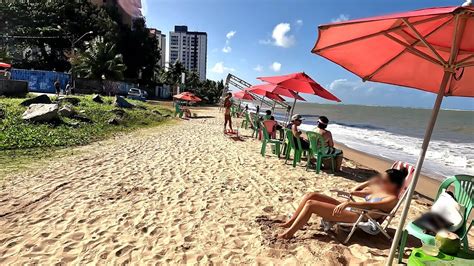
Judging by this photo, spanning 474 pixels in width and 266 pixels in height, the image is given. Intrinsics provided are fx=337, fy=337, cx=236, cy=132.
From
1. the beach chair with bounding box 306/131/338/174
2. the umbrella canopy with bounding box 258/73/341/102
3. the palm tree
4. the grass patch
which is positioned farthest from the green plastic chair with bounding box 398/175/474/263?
the palm tree

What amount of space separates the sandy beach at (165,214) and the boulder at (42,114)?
4.51m

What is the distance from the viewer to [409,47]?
115 inches

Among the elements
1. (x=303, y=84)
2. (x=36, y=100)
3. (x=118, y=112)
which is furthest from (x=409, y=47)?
(x=36, y=100)

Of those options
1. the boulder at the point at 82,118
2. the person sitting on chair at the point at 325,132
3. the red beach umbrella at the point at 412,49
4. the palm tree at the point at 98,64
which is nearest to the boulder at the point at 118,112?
the boulder at the point at 82,118

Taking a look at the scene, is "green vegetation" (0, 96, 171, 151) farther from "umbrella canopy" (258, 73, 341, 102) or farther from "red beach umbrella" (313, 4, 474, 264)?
"red beach umbrella" (313, 4, 474, 264)

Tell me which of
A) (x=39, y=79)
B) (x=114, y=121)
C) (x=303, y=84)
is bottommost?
(x=114, y=121)

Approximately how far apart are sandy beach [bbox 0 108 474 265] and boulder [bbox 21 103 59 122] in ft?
14.8

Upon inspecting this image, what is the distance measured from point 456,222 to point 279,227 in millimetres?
1858

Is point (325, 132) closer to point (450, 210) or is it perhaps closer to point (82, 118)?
point (450, 210)

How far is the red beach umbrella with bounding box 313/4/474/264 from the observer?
2.57 meters

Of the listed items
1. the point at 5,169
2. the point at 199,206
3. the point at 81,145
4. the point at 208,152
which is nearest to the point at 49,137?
the point at 81,145

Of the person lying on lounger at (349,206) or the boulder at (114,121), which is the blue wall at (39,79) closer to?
the boulder at (114,121)

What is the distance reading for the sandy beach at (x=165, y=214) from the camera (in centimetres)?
346

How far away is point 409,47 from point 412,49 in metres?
0.04
